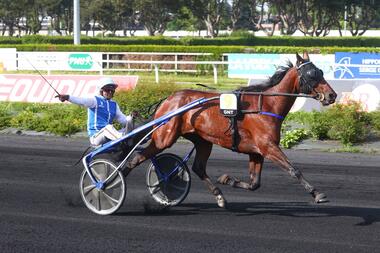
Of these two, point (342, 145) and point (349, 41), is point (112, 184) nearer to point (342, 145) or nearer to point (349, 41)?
point (342, 145)

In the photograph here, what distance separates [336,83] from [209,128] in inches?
348

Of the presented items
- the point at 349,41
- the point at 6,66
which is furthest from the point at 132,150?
→ the point at 349,41

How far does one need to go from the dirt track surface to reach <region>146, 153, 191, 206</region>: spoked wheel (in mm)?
156

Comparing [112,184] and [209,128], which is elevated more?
[209,128]

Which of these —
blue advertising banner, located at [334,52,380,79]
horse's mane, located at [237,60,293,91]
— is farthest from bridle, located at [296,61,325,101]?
blue advertising banner, located at [334,52,380,79]

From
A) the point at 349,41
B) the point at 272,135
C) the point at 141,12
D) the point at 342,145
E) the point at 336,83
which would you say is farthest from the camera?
the point at 141,12

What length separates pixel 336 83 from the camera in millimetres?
16234

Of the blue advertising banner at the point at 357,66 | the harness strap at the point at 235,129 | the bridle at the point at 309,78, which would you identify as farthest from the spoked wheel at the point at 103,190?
the blue advertising banner at the point at 357,66

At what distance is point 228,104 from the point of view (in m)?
7.77

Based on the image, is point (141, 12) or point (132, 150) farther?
point (141, 12)

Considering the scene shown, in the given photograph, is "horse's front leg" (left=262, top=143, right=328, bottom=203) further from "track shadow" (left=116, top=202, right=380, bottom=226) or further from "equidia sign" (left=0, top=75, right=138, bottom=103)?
"equidia sign" (left=0, top=75, right=138, bottom=103)

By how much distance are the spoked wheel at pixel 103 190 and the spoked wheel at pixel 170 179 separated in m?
0.60

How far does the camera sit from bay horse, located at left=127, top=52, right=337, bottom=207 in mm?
7609

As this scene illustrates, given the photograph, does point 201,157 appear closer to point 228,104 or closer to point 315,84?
point 228,104
